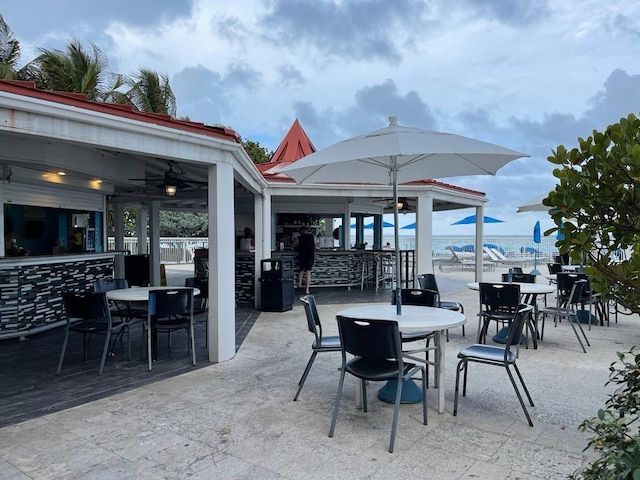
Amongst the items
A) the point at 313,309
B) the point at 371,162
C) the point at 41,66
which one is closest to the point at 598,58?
the point at 371,162

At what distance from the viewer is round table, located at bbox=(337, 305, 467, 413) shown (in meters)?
3.20

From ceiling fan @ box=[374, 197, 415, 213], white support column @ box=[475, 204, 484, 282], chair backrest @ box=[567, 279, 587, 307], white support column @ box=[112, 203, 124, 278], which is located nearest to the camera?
chair backrest @ box=[567, 279, 587, 307]

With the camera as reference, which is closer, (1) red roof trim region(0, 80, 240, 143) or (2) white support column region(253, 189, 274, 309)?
(1) red roof trim region(0, 80, 240, 143)

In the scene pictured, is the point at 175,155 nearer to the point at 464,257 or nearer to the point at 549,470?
the point at 549,470

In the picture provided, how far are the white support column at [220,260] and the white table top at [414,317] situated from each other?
5.78 ft

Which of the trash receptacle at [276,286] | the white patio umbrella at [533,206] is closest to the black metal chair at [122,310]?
the trash receptacle at [276,286]

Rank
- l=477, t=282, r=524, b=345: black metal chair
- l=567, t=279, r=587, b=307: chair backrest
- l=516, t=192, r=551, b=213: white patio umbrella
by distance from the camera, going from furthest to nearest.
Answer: l=516, t=192, r=551, b=213: white patio umbrella, l=567, t=279, r=587, b=307: chair backrest, l=477, t=282, r=524, b=345: black metal chair

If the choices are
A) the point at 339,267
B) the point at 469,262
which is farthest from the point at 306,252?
the point at 469,262

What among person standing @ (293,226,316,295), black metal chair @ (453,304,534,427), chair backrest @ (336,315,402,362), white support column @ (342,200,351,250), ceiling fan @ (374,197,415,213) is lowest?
black metal chair @ (453,304,534,427)

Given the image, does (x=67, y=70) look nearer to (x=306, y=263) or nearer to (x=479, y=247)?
(x=306, y=263)

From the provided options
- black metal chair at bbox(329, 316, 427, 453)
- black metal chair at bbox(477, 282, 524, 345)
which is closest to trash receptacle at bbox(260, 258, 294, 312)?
black metal chair at bbox(477, 282, 524, 345)

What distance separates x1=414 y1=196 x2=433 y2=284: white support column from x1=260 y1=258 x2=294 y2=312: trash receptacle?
10.3 feet

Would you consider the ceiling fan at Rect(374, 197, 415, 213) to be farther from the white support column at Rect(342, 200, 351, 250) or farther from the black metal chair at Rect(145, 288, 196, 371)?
the black metal chair at Rect(145, 288, 196, 371)

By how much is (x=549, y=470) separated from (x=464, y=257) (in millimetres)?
15671
